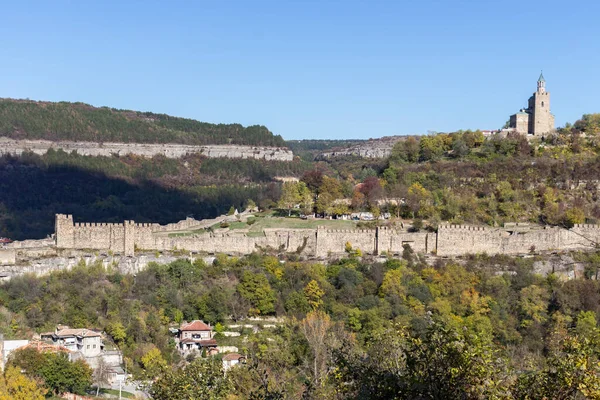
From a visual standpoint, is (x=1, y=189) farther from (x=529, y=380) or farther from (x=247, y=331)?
(x=529, y=380)

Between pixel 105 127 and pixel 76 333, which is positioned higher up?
pixel 105 127

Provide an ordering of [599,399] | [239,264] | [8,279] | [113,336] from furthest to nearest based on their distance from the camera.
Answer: [239,264], [8,279], [113,336], [599,399]

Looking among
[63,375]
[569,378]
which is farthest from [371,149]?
[569,378]

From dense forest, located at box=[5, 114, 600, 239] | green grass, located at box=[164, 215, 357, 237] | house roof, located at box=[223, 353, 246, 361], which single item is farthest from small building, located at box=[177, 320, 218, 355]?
dense forest, located at box=[5, 114, 600, 239]

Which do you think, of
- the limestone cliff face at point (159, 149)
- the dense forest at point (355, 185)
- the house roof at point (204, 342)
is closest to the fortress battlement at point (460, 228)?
the dense forest at point (355, 185)

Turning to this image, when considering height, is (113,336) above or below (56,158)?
below

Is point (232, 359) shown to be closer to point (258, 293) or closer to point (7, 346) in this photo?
point (258, 293)

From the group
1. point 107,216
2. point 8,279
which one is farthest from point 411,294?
point 107,216
